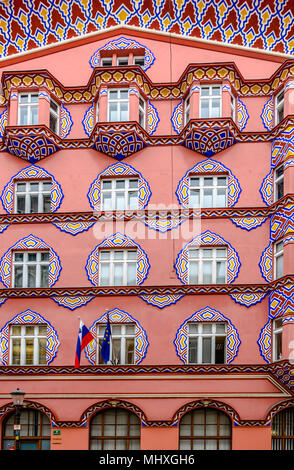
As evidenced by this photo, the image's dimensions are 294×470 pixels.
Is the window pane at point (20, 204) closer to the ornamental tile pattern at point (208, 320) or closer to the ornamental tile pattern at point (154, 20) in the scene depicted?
the ornamental tile pattern at point (154, 20)

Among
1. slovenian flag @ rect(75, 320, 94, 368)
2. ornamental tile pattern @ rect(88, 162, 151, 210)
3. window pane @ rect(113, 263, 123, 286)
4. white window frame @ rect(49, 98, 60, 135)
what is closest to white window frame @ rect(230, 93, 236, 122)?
ornamental tile pattern @ rect(88, 162, 151, 210)

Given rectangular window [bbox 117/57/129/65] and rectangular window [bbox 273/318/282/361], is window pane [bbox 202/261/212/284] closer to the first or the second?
rectangular window [bbox 273/318/282/361]

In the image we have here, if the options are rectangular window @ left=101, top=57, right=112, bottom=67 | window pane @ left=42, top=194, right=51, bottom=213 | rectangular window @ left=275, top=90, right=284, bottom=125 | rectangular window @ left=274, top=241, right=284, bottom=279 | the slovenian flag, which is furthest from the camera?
rectangular window @ left=101, top=57, right=112, bottom=67

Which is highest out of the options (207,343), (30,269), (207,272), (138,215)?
(138,215)

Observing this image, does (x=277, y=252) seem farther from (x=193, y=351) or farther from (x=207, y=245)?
(x=193, y=351)

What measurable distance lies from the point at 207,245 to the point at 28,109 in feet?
32.0

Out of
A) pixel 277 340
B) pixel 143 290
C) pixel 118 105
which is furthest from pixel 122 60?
pixel 277 340

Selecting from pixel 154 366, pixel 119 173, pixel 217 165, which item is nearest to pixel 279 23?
pixel 217 165

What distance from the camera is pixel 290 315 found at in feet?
90.8

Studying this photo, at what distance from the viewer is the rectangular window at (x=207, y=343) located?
29.2 metres

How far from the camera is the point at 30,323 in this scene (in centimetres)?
3008

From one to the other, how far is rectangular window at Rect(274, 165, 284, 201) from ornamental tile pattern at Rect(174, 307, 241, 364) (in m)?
5.43

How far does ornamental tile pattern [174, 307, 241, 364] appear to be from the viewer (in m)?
29.0

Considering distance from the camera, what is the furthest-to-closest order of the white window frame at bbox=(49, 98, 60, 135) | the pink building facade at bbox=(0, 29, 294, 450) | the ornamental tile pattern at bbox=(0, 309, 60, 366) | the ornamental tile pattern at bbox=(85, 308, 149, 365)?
the white window frame at bbox=(49, 98, 60, 135) < the ornamental tile pattern at bbox=(0, 309, 60, 366) < the ornamental tile pattern at bbox=(85, 308, 149, 365) < the pink building facade at bbox=(0, 29, 294, 450)
